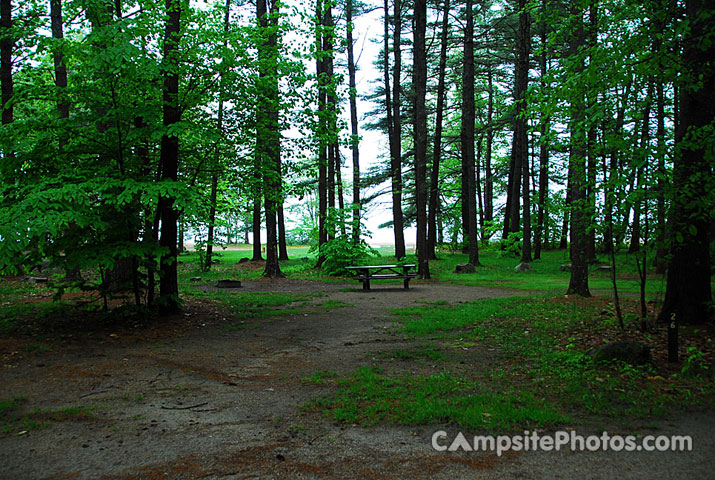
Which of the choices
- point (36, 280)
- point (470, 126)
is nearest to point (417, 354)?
point (36, 280)

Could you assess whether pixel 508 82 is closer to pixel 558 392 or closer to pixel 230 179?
pixel 230 179

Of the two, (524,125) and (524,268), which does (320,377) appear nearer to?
(524,268)

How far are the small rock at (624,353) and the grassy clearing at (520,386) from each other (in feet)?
0.38

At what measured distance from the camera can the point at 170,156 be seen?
8.35 metres

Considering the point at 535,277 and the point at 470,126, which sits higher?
the point at 470,126

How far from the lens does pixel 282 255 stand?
85.9 feet

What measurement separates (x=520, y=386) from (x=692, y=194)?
2.54 meters

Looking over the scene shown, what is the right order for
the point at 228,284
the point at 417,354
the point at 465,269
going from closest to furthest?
the point at 417,354 < the point at 228,284 < the point at 465,269

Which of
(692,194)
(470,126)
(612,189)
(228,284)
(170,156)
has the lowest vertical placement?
(228,284)

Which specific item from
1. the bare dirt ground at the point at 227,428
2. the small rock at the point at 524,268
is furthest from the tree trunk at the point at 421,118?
the bare dirt ground at the point at 227,428

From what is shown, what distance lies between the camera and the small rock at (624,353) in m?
5.14

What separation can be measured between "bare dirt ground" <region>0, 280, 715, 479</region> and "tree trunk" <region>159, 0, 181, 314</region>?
1715 millimetres

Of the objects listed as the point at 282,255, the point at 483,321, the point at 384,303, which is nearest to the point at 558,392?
the point at 483,321

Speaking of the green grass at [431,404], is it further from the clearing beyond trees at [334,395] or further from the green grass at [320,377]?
the green grass at [320,377]
